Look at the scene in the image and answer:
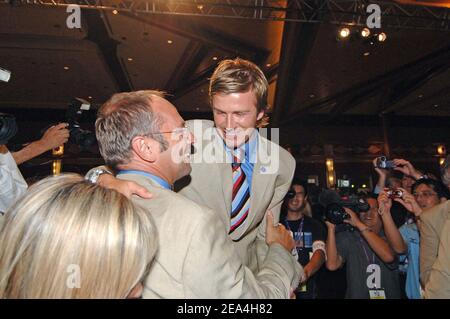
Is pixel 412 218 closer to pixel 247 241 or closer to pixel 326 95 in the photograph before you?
pixel 247 241

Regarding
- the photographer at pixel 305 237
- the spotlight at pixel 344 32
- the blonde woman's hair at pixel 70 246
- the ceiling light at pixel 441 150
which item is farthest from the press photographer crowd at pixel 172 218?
the ceiling light at pixel 441 150

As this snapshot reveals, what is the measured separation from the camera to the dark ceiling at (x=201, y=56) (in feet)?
17.9

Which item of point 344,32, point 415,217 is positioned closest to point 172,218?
point 415,217

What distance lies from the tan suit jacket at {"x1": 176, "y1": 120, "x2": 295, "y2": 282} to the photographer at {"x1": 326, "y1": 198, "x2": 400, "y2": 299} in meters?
1.26

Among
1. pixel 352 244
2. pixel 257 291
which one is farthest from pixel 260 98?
pixel 352 244

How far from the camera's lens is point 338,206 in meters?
2.63

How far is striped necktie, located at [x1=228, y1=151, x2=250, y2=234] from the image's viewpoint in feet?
4.99

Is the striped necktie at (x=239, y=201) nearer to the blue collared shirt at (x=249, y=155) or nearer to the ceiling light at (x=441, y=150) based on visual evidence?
the blue collared shirt at (x=249, y=155)

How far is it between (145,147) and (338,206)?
1903mm

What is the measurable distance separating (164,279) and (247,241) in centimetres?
70

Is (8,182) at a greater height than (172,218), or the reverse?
(8,182)

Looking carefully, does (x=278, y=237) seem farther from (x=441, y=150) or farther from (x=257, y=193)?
(x=441, y=150)

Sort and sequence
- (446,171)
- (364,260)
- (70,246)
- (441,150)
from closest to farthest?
(70,246) → (446,171) → (364,260) → (441,150)

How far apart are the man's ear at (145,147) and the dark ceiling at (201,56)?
4059 mm
